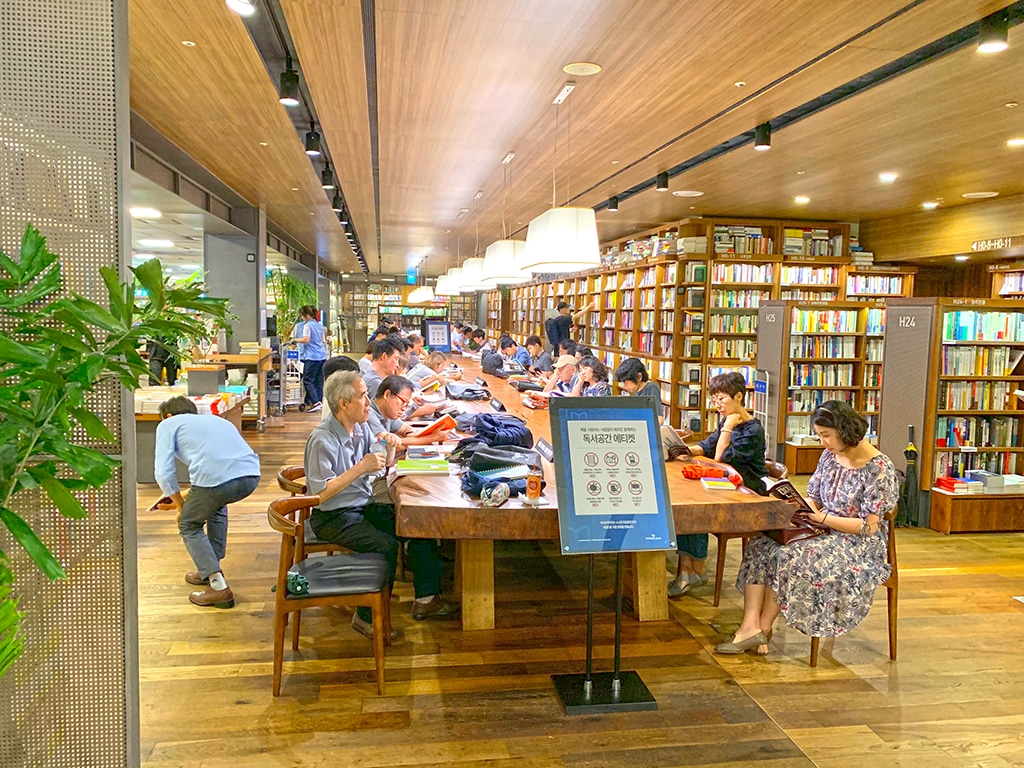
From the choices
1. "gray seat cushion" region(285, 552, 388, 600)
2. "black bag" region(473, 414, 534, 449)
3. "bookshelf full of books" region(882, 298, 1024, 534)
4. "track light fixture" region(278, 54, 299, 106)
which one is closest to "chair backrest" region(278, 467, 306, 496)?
"gray seat cushion" region(285, 552, 388, 600)

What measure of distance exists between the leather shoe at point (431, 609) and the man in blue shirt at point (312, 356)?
8.51 meters

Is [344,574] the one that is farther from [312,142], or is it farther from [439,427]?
[312,142]

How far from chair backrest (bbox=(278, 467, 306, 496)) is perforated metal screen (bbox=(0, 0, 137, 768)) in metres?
1.57

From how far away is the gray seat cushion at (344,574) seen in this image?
3148 mm

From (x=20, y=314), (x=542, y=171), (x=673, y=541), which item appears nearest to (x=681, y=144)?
(x=542, y=171)

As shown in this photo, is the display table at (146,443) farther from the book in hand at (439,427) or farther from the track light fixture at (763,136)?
the track light fixture at (763,136)

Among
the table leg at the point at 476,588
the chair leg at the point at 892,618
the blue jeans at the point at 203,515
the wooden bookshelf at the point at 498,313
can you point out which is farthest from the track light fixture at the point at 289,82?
the wooden bookshelf at the point at 498,313

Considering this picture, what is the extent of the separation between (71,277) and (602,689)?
8.67 ft

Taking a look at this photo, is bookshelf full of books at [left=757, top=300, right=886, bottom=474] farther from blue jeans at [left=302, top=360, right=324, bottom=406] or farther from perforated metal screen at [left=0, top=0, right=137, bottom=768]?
blue jeans at [left=302, top=360, right=324, bottom=406]

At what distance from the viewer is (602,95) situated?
477 centimetres

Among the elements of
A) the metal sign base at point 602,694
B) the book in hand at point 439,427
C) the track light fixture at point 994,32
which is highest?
the track light fixture at point 994,32

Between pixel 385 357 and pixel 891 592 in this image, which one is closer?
pixel 891 592

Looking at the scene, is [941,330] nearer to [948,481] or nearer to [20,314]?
[948,481]

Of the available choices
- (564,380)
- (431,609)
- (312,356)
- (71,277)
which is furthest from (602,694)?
(312,356)
